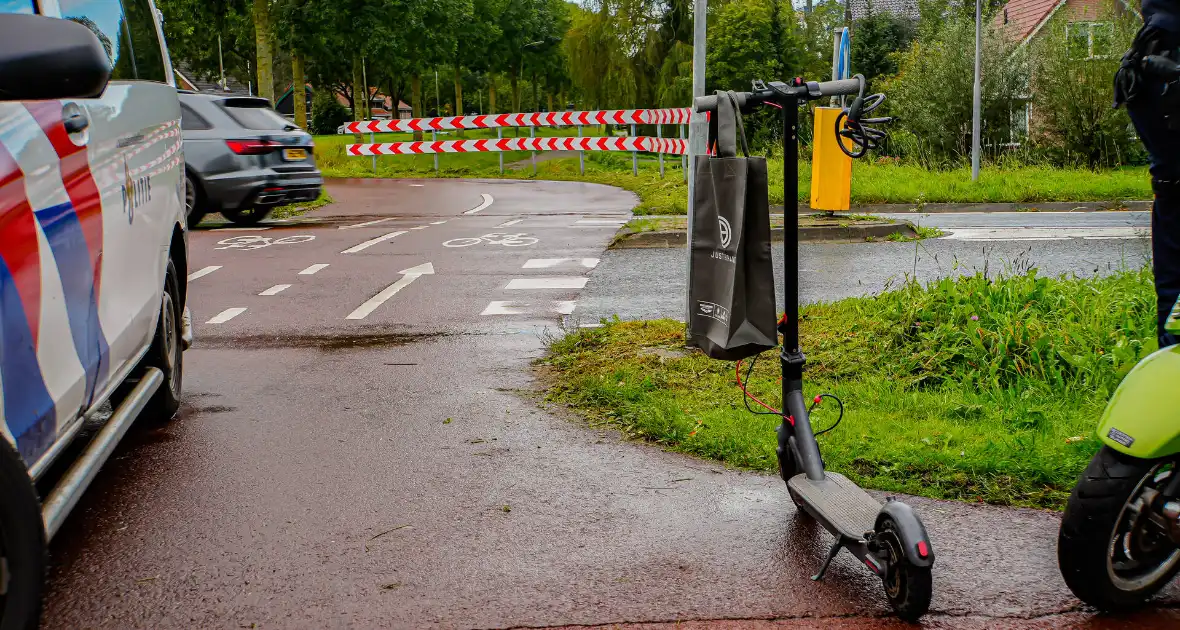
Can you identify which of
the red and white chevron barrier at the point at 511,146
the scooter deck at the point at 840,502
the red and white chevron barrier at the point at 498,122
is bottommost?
the scooter deck at the point at 840,502

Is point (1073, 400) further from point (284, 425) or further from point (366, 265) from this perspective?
point (366, 265)

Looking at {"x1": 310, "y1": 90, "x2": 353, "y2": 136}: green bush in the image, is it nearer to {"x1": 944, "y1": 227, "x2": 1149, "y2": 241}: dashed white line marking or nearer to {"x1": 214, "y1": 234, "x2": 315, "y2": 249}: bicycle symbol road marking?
{"x1": 214, "y1": 234, "x2": 315, "y2": 249}: bicycle symbol road marking

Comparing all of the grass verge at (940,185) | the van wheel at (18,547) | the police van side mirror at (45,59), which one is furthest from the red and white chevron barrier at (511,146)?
the van wheel at (18,547)

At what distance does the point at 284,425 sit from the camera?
5691mm

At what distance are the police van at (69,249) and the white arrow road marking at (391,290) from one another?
11.3ft

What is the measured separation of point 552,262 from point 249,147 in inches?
211

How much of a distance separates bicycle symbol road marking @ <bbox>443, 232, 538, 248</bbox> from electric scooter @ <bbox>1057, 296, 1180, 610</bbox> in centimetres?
1067

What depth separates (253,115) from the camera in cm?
1559

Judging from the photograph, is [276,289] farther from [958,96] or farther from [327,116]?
[327,116]

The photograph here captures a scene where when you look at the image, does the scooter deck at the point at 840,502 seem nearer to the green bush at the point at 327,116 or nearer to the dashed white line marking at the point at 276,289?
the dashed white line marking at the point at 276,289

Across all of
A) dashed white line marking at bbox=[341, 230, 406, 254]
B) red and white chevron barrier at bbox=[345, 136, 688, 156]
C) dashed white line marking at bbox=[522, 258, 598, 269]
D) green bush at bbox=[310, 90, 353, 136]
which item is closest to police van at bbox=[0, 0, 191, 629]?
dashed white line marking at bbox=[522, 258, 598, 269]

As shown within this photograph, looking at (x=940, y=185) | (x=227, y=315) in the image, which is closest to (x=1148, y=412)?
(x=227, y=315)

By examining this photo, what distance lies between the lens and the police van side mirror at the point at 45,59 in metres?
2.64

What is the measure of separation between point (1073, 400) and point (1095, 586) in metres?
2.31
